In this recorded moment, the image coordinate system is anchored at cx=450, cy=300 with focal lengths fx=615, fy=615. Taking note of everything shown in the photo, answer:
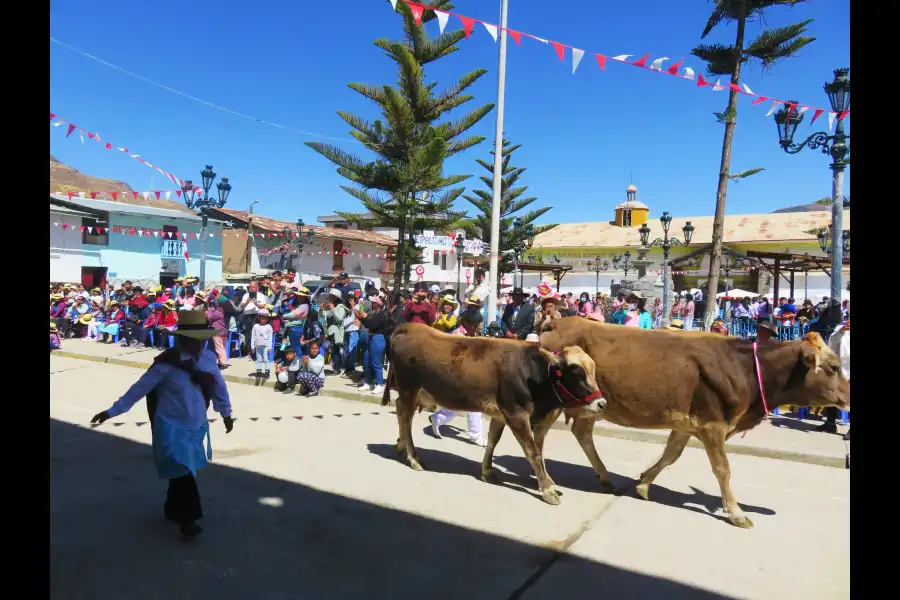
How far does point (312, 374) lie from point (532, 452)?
5.61m

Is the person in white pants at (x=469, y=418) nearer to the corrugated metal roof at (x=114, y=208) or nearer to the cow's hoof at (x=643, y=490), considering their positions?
the cow's hoof at (x=643, y=490)

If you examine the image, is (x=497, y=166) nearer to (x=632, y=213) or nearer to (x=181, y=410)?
(x=181, y=410)

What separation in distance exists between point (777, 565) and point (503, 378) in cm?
258

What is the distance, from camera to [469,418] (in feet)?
24.6

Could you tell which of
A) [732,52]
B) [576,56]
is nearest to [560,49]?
[576,56]

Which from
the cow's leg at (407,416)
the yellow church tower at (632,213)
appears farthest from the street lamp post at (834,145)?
the yellow church tower at (632,213)

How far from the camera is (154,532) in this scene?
4414mm

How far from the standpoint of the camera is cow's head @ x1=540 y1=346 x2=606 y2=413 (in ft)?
17.0

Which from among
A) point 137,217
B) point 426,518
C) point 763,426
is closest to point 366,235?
point 137,217

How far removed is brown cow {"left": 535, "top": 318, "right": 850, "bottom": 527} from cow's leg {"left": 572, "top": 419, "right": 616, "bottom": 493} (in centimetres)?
33

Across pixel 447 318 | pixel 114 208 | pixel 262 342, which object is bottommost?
pixel 262 342

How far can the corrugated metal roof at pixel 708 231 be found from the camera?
125 feet

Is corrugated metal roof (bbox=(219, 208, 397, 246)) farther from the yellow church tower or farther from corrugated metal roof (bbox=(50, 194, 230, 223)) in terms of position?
the yellow church tower
